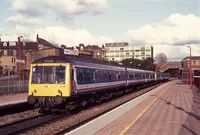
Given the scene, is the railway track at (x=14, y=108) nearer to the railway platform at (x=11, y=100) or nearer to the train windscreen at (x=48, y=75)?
the railway platform at (x=11, y=100)

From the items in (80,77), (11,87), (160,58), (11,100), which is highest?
(160,58)

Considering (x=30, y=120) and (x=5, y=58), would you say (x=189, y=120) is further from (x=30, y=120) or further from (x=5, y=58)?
(x=5, y=58)

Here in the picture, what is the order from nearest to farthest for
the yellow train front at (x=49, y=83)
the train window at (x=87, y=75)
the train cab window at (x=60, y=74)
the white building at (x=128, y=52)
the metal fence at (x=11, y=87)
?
the yellow train front at (x=49, y=83)
the train cab window at (x=60, y=74)
the train window at (x=87, y=75)
the metal fence at (x=11, y=87)
the white building at (x=128, y=52)

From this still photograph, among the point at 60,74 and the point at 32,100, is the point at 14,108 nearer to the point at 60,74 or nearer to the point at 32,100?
the point at 32,100

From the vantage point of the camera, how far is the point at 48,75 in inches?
692

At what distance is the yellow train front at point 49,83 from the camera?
17.0 meters

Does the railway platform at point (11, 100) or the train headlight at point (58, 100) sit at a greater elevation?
the train headlight at point (58, 100)

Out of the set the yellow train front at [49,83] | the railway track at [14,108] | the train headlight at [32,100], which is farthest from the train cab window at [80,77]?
the railway track at [14,108]

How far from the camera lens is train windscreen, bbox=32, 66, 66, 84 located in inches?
682

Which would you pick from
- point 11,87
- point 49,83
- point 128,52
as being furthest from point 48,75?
point 128,52

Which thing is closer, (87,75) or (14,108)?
(14,108)

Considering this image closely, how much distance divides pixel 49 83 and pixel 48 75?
499 millimetres

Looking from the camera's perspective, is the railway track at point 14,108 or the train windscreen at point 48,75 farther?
the railway track at point 14,108

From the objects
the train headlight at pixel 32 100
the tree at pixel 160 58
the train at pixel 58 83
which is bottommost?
the train headlight at pixel 32 100
